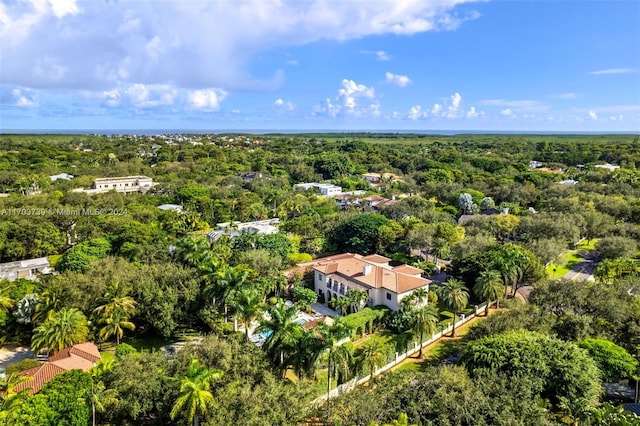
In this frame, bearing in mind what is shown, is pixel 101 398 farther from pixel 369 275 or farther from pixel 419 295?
pixel 419 295

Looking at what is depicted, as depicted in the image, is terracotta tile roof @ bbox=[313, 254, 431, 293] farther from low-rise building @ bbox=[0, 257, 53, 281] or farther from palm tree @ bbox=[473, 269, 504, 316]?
low-rise building @ bbox=[0, 257, 53, 281]

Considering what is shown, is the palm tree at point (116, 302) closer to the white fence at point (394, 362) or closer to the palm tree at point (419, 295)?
the white fence at point (394, 362)

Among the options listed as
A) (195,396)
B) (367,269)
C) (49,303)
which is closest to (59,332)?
(49,303)

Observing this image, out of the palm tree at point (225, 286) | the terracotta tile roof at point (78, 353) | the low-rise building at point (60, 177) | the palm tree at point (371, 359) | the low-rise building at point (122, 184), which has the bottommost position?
the palm tree at point (371, 359)

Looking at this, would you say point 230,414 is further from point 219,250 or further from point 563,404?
point 219,250

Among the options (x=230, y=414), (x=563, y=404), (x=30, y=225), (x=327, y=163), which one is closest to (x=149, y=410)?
(x=230, y=414)

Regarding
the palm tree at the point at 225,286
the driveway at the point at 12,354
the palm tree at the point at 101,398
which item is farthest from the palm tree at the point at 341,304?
the driveway at the point at 12,354

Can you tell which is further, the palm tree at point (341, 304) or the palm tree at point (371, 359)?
the palm tree at point (341, 304)

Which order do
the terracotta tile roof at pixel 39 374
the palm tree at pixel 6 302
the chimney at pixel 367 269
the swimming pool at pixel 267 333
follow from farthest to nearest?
the chimney at pixel 367 269, the palm tree at pixel 6 302, the swimming pool at pixel 267 333, the terracotta tile roof at pixel 39 374
